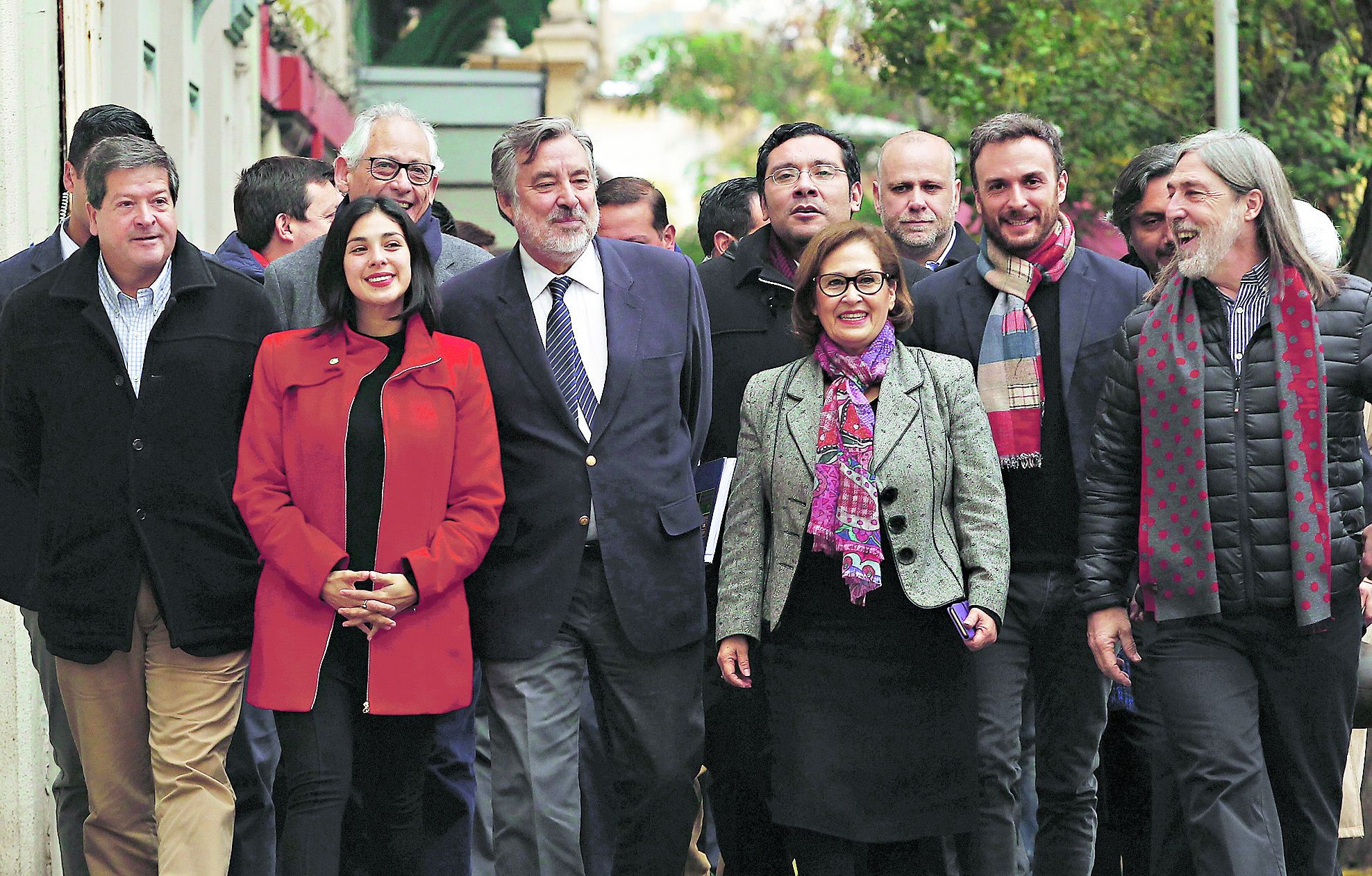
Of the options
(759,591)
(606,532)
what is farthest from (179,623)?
(759,591)

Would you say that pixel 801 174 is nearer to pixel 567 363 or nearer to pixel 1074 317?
pixel 1074 317

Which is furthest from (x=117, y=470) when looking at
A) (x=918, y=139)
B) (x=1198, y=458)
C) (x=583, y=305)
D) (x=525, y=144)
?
(x=918, y=139)

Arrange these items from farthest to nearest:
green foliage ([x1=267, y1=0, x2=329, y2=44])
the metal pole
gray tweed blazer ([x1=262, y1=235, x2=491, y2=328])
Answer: the metal pole
green foliage ([x1=267, y1=0, x2=329, y2=44])
gray tweed blazer ([x1=262, y1=235, x2=491, y2=328])

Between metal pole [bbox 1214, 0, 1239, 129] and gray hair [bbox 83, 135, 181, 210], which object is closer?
gray hair [bbox 83, 135, 181, 210]

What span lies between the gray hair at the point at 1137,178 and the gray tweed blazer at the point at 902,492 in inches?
60.8

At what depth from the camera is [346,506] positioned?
553 cm

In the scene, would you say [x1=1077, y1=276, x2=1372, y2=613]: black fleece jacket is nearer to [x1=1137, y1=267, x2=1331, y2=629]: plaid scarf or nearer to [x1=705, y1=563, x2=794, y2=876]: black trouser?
[x1=1137, y1=267, x2=1331, y2=629]: plaid scarf

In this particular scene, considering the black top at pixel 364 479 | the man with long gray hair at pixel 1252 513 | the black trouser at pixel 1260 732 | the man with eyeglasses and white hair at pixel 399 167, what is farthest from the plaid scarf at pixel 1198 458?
the man with eyeglasses and white hair at pixel 399 167

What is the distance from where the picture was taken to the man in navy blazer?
221 inches

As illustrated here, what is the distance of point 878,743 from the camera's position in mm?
5598

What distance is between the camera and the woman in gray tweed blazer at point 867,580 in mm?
5570

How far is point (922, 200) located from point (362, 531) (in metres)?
3.03

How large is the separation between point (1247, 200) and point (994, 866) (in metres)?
2.17

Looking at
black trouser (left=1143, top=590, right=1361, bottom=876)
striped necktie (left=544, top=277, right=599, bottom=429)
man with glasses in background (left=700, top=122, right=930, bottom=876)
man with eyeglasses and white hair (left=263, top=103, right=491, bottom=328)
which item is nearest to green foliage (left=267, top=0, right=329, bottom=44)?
man with eyeglasses and white hair (left=263, top=103, right=491, bottom=328)
